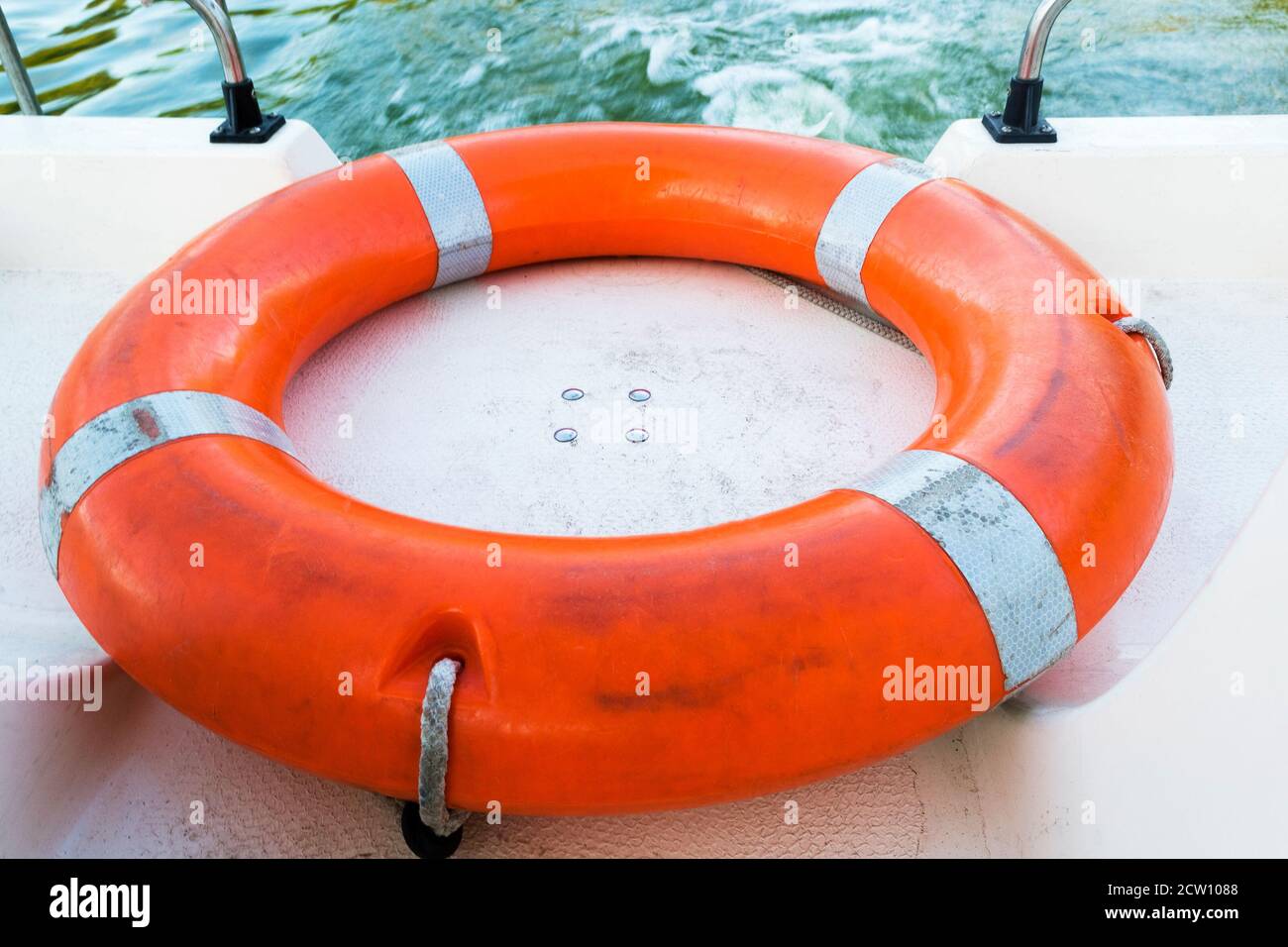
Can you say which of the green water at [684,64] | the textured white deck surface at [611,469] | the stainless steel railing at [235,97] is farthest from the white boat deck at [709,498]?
the green water at [684,64]

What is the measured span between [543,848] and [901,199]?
1.16 meters

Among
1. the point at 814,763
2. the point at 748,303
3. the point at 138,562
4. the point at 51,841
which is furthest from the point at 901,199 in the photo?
the point at 51,841

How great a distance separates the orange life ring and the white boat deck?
0.50ft

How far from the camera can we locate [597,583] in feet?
3.47

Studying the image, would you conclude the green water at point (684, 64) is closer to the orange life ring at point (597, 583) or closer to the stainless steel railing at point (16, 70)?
the stainless steel railing at point (16, 70)

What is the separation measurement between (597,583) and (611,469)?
0.52 metres

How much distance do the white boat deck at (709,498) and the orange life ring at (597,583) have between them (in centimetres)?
15

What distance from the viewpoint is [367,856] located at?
119cm

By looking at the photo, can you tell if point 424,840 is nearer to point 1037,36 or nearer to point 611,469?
point 611,469

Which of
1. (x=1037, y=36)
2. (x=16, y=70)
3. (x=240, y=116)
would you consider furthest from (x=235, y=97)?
(x=1037, y=36)

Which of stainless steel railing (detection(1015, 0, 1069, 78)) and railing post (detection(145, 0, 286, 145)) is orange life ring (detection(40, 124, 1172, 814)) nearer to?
stainless steel railing (detection(1015, 0, 1069, 78))

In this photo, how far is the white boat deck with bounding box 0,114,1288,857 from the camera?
985mm

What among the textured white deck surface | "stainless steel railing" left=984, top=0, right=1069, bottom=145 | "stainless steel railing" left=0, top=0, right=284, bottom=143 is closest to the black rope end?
the textured white deck surface
